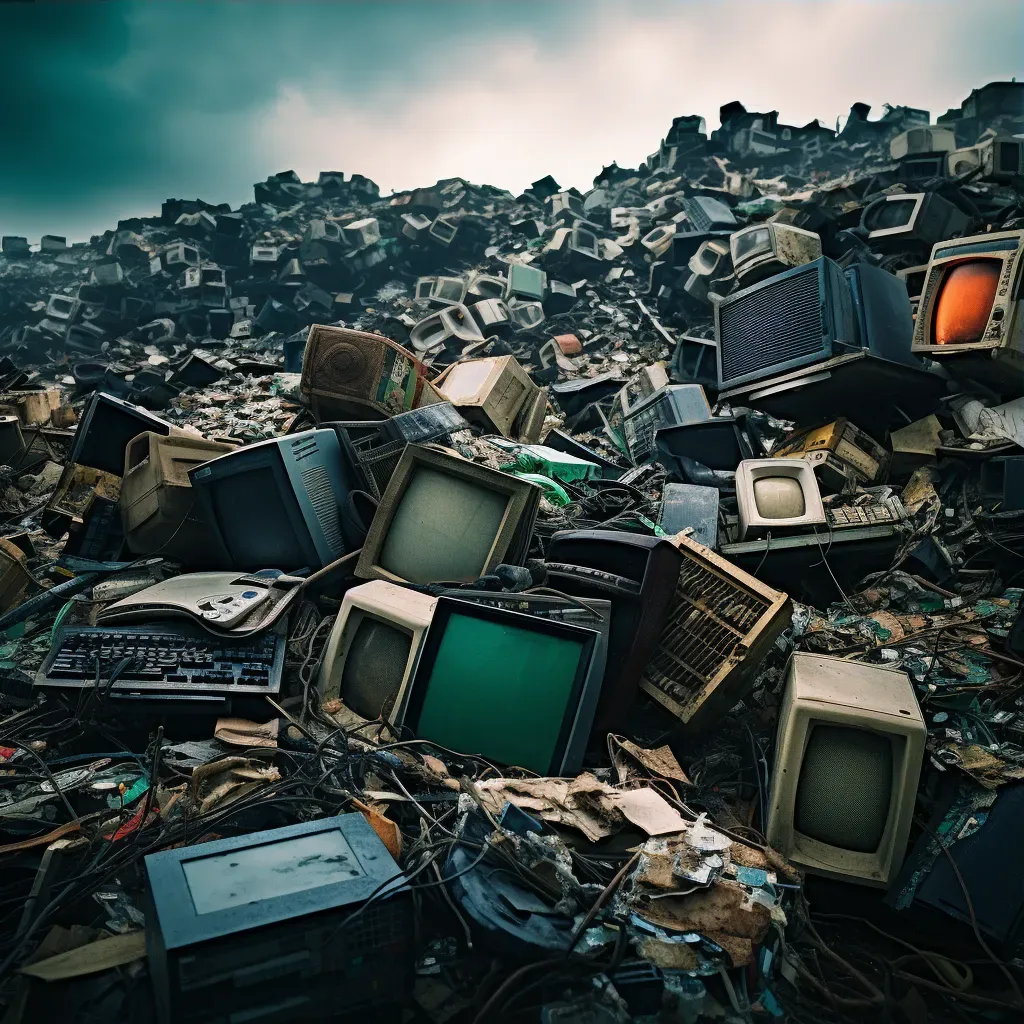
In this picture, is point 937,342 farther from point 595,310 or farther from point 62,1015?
point 595,310

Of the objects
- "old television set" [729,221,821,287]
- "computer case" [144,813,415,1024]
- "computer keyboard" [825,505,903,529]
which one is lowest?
"computer case" [144,813,415,1024]

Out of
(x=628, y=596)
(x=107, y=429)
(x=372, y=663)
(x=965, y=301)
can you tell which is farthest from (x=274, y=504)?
(x=965, y=301)

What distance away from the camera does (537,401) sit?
6.19 m

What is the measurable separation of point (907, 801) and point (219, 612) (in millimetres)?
2392

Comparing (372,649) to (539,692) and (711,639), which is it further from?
(711,639)

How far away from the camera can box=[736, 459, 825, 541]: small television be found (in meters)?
3.65

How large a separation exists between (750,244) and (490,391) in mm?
3520

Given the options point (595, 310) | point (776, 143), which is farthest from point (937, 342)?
point (776, 143)

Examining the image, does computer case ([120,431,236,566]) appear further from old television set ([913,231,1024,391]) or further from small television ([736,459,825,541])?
old television set ([913,231,1024,391])

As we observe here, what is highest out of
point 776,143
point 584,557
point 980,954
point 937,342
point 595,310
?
point 776,143

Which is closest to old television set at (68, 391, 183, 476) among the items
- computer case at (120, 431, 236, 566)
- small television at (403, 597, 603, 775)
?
computer case at (120, 431, 236, 566)

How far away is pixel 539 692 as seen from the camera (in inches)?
93.3

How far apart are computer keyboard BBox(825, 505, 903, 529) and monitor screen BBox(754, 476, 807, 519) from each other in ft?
0.51

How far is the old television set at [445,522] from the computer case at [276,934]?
1.53 m
